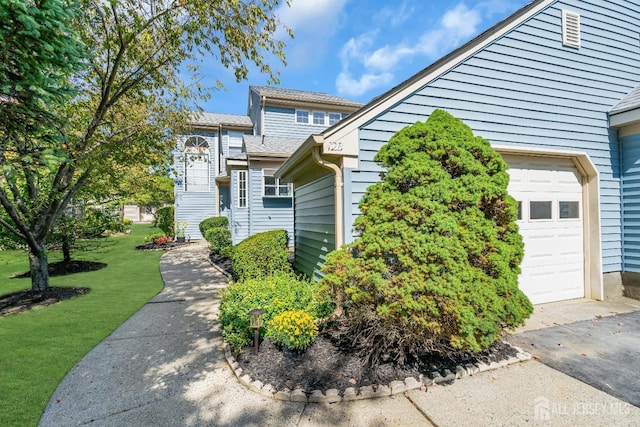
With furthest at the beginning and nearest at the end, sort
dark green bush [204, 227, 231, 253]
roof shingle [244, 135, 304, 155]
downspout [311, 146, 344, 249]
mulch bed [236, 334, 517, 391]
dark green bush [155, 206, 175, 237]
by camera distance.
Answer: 1. dark green bush [155, 206, 175, 237]
2. dark green bush [204, 227, 231, 253]
3. roof shingle [244, 135, 304, 155]
4. downspout [311, 146, 344, 249]
5. mulch bed [236, 334, 517, 391]

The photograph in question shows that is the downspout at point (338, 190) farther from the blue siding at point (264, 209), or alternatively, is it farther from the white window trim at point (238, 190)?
the white window trim at point (238, 190)

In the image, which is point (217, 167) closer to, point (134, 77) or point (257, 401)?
point (134, 77)

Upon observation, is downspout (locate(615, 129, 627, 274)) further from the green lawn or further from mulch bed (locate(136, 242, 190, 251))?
mulch bed (locate(136, 242, 190, 251))

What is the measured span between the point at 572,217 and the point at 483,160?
4.09 metres

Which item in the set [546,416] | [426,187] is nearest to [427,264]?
[426,187]

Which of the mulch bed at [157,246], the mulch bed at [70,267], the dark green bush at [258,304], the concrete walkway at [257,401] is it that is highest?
the dark green bush at [258,304]

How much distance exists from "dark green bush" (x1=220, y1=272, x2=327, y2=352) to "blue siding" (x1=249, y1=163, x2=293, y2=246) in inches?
261

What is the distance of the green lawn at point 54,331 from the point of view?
2996 mm

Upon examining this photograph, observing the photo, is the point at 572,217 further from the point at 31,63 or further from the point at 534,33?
the point at 31,63

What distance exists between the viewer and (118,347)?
419 centimetres

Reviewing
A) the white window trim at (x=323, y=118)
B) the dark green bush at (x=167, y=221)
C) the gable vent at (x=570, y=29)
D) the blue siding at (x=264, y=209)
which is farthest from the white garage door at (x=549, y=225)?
the dark green bush at (x=167, y=221)

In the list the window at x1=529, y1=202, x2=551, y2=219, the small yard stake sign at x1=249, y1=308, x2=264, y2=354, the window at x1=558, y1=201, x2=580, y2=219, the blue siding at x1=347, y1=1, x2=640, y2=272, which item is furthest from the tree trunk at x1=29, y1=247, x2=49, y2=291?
the window at x1=558, y1=201, x2=580, y2=219

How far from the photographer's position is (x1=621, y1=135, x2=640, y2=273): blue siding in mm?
5980

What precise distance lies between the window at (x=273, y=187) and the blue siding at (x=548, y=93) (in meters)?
6.87
